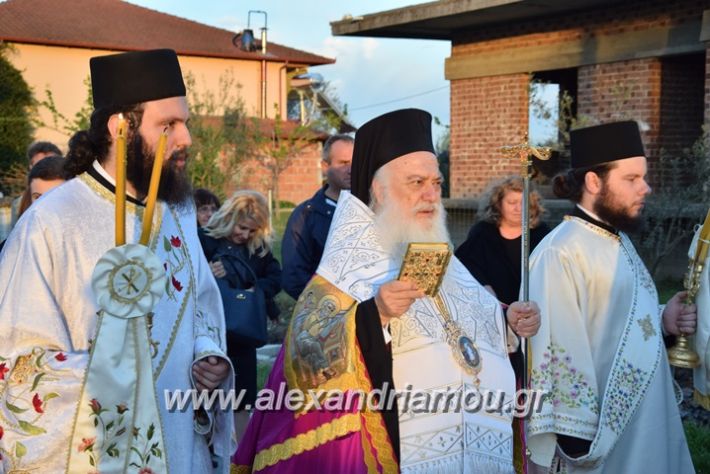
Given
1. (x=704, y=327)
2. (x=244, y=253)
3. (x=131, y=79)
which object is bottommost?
(x=704, y=327)

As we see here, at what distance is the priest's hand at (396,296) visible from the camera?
124 inches

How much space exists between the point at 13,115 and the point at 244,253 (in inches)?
1084

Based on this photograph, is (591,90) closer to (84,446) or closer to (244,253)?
(244,253)

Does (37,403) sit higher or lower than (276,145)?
higher

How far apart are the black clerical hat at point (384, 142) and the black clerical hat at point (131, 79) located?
0.84 m

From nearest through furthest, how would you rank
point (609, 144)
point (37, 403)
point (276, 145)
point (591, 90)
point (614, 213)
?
point (37, 403), point (614, 213), point (609, 144), point (591, 90), point (276, 145)

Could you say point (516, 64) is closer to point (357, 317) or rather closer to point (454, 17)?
point (454, 17)

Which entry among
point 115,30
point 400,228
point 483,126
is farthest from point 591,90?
point 115,30

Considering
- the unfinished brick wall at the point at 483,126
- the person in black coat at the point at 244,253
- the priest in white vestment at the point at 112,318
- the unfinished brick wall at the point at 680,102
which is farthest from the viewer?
the unfinished brick wall at the point at 483,126

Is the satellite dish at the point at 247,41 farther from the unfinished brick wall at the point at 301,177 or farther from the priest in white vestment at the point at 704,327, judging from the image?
the priest in white vestment at the point at 704,327

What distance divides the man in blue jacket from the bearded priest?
101 inches

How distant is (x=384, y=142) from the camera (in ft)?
12.5

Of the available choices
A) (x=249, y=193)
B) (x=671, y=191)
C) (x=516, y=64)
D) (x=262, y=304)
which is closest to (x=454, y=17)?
(x=516, y=64)

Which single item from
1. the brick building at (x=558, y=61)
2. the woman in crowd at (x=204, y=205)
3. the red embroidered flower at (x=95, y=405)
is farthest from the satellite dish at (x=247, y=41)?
the red embroidered flower at (x=95, y=405)
